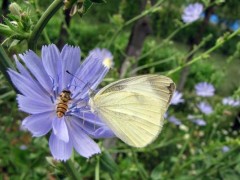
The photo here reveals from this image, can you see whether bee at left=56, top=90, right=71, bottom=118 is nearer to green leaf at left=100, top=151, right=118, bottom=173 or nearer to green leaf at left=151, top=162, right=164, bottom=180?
green leaf at left=100, top=151, right=118, bottom=173

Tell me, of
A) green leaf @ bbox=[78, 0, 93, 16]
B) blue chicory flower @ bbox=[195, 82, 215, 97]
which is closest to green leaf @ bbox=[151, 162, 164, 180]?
green leaf @ bbox=[78, 0, 93, 16]

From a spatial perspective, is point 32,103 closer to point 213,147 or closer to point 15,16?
point 15,16

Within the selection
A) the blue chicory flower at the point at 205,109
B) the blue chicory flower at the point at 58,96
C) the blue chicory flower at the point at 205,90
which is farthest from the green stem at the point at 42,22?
the blue chicory flower at the point at 205,90

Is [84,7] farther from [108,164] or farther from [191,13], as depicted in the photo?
[191,13]

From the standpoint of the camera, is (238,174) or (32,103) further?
(238,174)

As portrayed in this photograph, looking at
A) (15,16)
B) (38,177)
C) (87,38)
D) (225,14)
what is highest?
(15,16)

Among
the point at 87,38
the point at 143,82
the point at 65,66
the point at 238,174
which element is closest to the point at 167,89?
the point at 143,82

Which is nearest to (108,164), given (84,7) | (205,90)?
(84,7)
